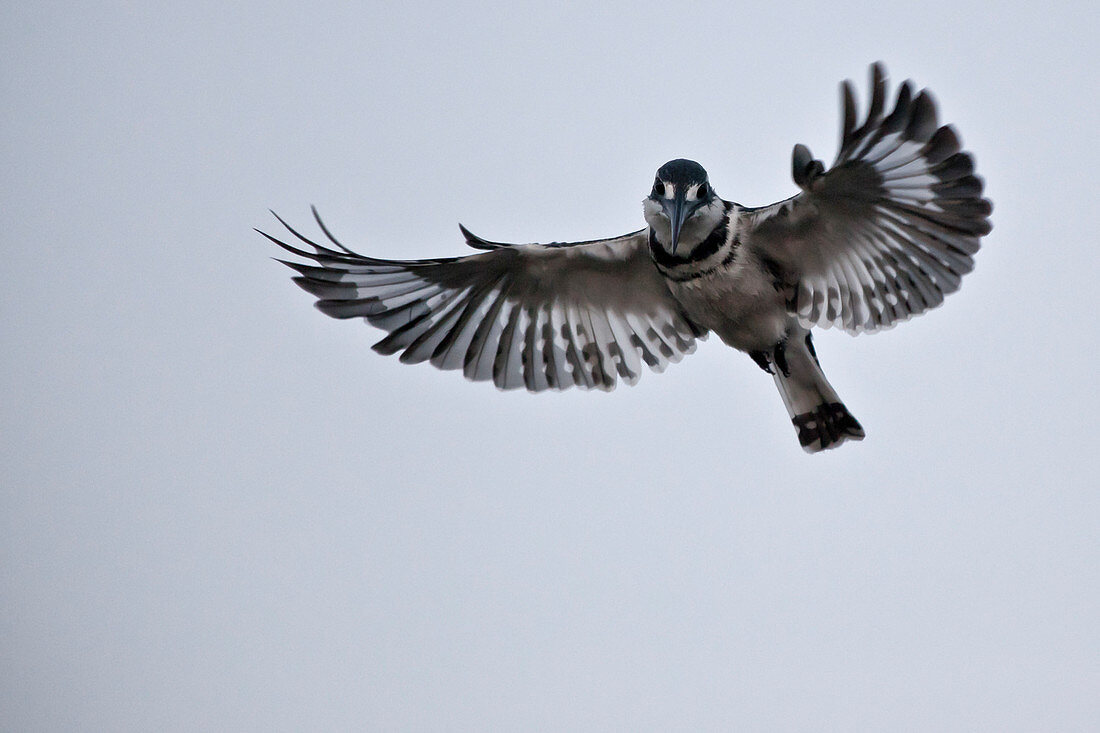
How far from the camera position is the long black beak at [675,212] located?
6.46 m

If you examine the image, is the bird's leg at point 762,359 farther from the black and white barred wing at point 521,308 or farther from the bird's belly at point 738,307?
the black and white barred wing at point 521,308

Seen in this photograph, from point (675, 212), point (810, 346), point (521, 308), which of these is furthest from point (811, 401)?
point (521, 308)

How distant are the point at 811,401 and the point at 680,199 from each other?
1.91 meters

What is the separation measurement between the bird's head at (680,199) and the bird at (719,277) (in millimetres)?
10

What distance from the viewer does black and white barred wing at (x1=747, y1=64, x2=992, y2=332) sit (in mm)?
5832

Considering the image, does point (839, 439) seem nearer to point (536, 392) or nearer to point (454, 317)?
point (536, 392)

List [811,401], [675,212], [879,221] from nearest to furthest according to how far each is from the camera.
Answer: [675,212] → [879,221] → [811,401]

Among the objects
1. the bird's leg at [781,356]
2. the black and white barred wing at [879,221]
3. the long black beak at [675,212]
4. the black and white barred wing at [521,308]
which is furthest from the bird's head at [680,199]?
the bird's leg at [781,356]

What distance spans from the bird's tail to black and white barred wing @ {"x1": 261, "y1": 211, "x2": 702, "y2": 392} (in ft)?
2.47

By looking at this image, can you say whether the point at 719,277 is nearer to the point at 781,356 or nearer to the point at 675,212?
the point at 675,212

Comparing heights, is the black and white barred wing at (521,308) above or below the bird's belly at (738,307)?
above

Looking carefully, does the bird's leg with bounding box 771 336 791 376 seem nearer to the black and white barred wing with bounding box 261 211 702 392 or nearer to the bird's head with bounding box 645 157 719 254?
the black and white barred wing with bounding box 261 211 702 392

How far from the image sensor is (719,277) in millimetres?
6938

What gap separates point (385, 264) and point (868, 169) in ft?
9.83
